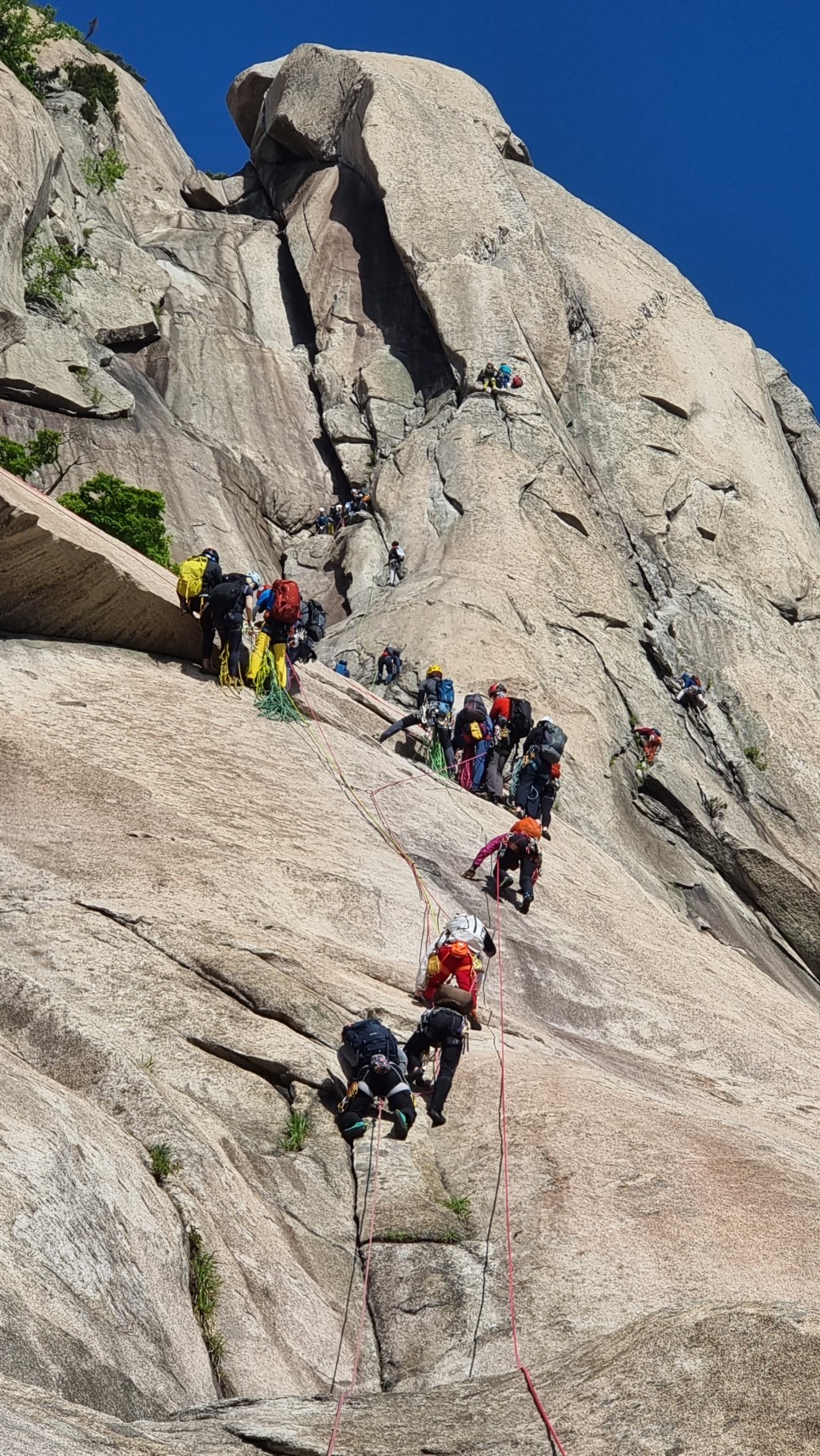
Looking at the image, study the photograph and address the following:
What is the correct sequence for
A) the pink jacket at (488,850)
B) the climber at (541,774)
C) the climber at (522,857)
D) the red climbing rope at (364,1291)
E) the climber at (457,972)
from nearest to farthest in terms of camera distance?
the red climbing rope at (364,1291) < the climber at (457,972) < the climber at (522,857) < the pink jacket at (488,850) < the climber at (541,774)

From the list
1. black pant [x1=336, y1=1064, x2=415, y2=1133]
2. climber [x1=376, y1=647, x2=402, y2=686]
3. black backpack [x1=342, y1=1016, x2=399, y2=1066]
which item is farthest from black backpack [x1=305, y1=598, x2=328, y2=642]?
black pant [x1=336, y1=1064, x2=415, y2=1133]

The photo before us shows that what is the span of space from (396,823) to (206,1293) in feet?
34.4

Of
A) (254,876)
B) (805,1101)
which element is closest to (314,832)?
(254,876)

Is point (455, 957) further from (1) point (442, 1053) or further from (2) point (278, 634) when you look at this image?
(2) point (278, 634)

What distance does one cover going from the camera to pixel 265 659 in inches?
789

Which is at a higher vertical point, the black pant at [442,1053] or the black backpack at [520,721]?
the black backpack at [520,721]

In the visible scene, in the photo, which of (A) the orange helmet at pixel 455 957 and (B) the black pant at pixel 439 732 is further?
(B) the black pant at pixel 439 732

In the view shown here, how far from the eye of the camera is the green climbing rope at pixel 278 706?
19.5 metres

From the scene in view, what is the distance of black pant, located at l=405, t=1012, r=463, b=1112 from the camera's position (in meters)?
11.2

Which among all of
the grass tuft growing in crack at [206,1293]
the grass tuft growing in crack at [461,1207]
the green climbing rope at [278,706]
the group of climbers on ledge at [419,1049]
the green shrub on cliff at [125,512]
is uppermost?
the green shrub on cliff at [125,512]

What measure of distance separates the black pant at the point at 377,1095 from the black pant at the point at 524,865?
665 centimetres

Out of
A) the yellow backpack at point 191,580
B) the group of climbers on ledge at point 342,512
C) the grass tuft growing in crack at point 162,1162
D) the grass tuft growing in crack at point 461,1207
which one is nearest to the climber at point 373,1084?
the grass tuft growing in crack at point 461,1207

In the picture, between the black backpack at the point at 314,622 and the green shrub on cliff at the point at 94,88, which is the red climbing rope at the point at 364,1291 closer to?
the black backpack at the point at 314,622

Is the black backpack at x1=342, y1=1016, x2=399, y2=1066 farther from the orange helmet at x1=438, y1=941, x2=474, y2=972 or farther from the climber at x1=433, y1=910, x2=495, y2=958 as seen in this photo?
the climber at x1=433, y1=910, x2=495, y2=958
